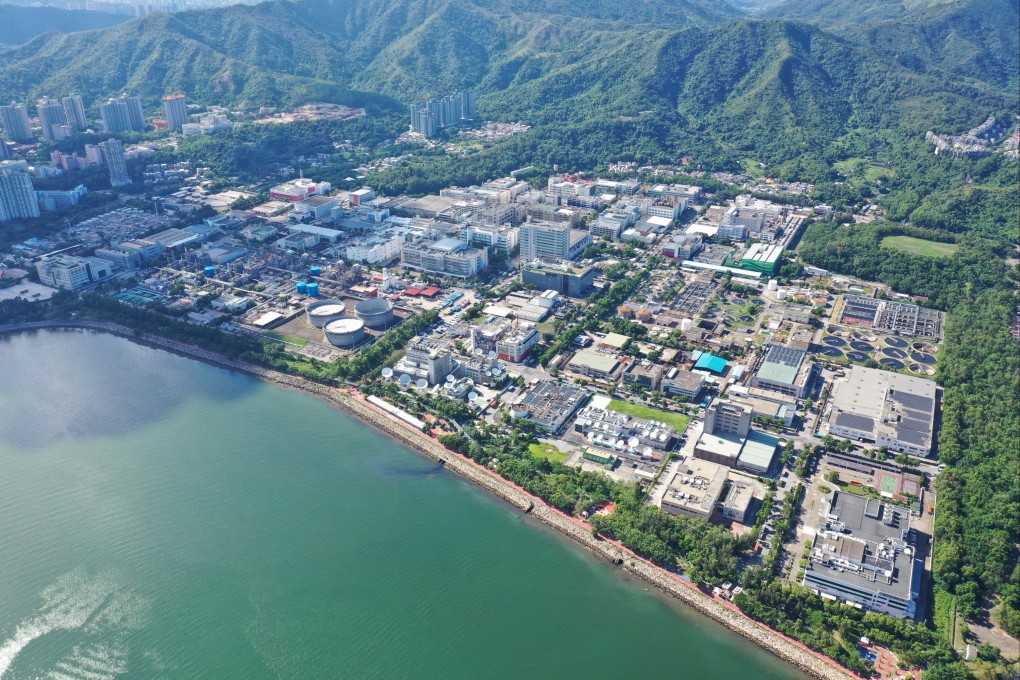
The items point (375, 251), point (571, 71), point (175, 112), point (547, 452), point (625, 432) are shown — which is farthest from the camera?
point (571, 71)

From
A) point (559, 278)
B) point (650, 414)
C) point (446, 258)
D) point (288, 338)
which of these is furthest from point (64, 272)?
point (650, 414)

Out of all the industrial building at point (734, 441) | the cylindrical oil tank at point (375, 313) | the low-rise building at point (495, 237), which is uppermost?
the low-rise building at point (495, 237)

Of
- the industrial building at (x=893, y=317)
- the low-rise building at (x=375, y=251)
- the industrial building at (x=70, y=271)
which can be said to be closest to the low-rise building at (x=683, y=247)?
the industrial building at (x=893, y=317)

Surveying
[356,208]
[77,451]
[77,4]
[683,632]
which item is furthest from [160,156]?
[77,4]

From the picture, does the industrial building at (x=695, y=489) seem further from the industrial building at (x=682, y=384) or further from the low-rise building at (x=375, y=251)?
the low-rise building at (x=375, y=251)

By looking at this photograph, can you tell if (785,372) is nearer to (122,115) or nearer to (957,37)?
(122,115)
